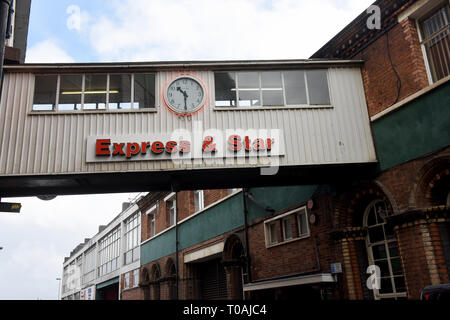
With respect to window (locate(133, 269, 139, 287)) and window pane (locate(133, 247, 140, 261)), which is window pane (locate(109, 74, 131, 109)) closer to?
window pane (locate(133, 247, 140, 261))

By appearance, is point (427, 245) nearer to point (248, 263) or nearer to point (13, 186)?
point (248, 263)

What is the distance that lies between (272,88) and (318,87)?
4.11ft

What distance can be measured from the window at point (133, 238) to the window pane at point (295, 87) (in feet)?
63.6

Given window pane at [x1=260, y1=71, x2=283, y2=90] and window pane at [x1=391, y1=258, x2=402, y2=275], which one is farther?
window pane at [x1=260, y1=71, x2=283, y2=90]

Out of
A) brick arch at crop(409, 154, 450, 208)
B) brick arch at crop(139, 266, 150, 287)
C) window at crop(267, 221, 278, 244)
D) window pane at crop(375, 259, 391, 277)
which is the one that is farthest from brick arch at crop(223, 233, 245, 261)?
brick arch at crop(139, 266, 150, 287)

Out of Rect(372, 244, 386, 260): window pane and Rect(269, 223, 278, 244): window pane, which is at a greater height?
Rect(269, 223, 278, 244): window pane

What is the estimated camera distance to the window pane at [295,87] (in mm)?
11945

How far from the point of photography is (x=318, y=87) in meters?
12.0

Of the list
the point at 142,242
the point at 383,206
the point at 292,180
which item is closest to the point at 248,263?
the point at 292,180

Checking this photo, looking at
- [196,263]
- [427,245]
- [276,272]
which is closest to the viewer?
[427,245]

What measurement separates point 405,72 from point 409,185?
8.84ft

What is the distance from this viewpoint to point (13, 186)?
11.3 m

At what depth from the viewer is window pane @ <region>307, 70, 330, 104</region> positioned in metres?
11.9

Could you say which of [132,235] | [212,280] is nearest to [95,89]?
[212,280]
